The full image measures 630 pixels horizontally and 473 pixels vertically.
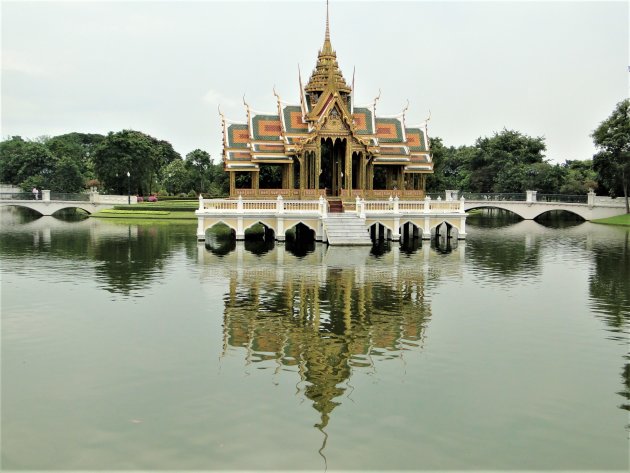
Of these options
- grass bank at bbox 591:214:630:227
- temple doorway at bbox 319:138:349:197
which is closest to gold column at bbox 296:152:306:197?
temple doorway at bbox 319:138:349:197

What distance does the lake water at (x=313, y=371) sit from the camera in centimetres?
745

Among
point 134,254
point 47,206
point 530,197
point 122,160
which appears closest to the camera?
point 134,254

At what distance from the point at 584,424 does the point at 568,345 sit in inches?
160

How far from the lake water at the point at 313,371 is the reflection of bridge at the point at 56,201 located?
4343 centimetres

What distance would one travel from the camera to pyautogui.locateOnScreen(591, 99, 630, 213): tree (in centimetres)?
5262

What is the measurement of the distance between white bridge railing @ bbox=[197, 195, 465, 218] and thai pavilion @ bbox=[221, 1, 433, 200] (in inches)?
73.5

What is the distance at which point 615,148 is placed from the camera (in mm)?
53438

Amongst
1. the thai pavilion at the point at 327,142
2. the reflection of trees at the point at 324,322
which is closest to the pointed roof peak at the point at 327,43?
the thai pavilion at the point at 327,142

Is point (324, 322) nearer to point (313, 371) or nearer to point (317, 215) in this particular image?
point (313, 371)

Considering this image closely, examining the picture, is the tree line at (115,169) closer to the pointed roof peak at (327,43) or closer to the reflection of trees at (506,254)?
the pointed roof peak at (327,43)

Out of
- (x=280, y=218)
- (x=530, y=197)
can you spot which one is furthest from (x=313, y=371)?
(x=530, y=197)

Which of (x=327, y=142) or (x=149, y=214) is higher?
(x=327, y=142)

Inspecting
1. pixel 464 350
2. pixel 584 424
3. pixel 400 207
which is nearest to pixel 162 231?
pixel 400 207

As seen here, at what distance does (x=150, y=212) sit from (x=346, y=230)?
95.2 ft
